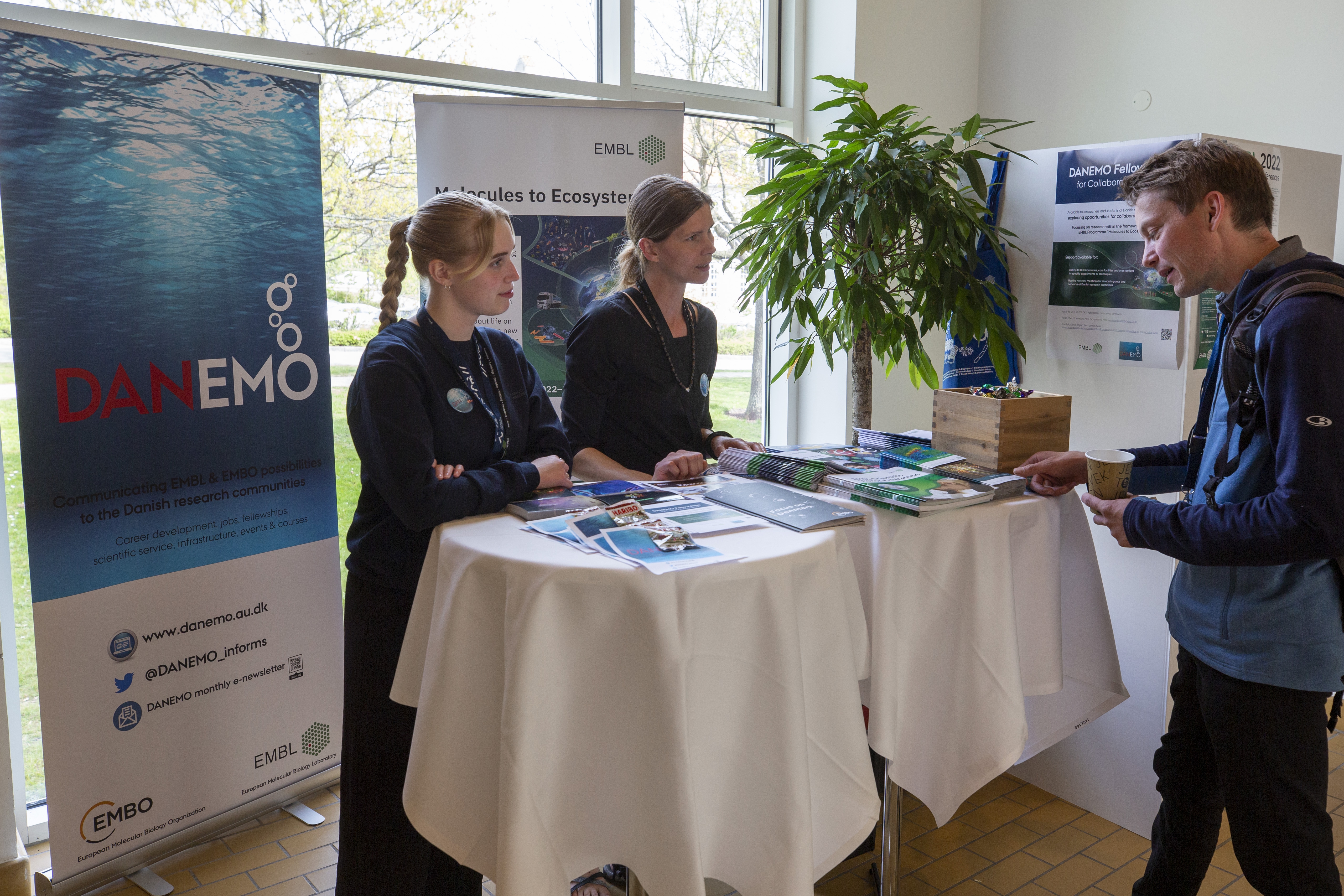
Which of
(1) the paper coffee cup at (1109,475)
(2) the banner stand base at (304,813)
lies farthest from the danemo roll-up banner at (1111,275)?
(2) the banner stand base at (304,813)

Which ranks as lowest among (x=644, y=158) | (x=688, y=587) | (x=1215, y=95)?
(x=688, y=587)

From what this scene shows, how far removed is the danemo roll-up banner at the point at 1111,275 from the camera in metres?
2.51

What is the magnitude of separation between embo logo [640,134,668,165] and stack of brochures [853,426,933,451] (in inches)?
60.7

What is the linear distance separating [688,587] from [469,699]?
450 millimetres

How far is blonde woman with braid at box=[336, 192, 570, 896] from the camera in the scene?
1828 millimetres

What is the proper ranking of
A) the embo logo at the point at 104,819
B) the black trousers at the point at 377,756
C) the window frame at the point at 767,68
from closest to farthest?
the black trousers at the point at 377,756 < the embo logo at the point at 104,819 < the window frame at the point at 767,68

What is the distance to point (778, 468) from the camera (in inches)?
82.7

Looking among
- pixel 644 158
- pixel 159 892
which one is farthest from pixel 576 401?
pixel 159 892

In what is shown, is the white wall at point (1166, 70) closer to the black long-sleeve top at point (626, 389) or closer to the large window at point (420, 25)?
the black long-sleeve top at point (626, 389)

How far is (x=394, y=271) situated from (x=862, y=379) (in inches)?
58.9

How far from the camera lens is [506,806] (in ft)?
4.67

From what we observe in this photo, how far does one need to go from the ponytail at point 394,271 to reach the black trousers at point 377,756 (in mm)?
647

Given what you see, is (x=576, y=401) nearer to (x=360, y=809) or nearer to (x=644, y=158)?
(x=360, y=809)

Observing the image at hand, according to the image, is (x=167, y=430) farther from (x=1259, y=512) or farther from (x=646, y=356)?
(x=1259, y=512)
